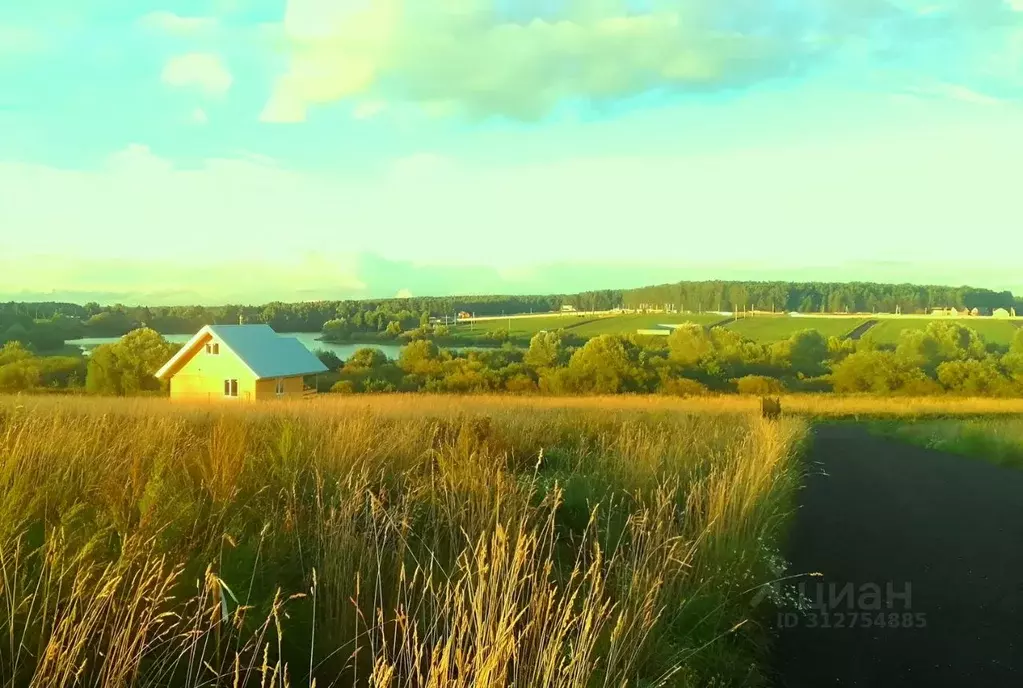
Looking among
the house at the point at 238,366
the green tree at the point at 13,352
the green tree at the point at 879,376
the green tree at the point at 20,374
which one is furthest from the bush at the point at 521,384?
the green tree at the point at 13,352

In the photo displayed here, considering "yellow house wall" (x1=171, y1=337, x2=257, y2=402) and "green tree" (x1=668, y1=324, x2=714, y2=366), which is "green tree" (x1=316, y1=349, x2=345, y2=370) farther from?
"green tree" (x1=668, y1=324, x2=714, y2=366)

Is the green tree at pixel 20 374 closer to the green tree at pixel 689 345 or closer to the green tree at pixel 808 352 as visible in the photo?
the green tree at pixel 689 345

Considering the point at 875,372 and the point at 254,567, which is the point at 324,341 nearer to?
the point at 875,372

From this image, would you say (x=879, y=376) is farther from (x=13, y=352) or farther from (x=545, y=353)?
(x=13, y=352)

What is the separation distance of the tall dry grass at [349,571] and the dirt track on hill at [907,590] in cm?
41

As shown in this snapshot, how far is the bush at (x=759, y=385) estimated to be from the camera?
56656 millimetres

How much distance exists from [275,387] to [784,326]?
160 feet

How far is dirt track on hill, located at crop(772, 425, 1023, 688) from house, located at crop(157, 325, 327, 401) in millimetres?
36603

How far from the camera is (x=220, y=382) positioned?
145ft

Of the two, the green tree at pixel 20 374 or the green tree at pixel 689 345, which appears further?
the green tree at pixel 689 345

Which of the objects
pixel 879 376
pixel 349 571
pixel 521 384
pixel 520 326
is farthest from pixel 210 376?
pixel 879 376

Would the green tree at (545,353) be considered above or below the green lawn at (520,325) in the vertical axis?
below

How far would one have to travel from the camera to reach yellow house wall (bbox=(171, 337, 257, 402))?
142ft

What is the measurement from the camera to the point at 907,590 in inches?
244
